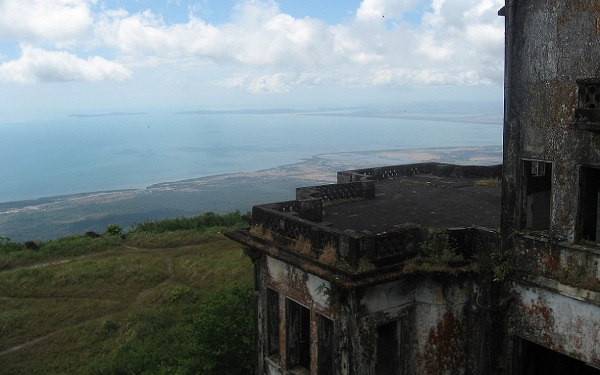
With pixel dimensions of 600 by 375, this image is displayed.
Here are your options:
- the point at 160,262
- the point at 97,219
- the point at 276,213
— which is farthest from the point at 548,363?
the point at 97,219

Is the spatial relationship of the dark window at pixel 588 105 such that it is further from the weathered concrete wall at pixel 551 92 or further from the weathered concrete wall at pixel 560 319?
the weathered concrete wall at pixel 560 319

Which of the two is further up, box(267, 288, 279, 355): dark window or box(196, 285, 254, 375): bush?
box(267, 288, 279, 355): dark window

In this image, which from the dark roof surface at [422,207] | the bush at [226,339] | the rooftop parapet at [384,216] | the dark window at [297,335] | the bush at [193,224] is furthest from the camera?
the bush at [193,224]

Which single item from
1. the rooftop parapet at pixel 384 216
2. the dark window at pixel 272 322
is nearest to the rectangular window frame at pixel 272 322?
the dark window at pixel 272 322

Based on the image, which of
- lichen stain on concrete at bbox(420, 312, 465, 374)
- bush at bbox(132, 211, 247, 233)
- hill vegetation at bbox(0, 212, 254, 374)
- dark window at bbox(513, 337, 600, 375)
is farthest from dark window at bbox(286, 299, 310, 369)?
bush at bbox(132, 211, 247, 233)

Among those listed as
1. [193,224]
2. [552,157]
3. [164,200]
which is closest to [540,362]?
[552,157]

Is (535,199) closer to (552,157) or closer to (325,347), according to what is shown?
(552,157)

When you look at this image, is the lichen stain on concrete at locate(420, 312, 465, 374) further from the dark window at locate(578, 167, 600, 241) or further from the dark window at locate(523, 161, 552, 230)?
the dark window at locate(578, 167, 600, 241)
